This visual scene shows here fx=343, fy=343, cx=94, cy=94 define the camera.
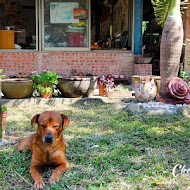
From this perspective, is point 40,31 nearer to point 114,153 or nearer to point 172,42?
point 172,42

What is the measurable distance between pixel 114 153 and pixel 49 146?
933 millimetres

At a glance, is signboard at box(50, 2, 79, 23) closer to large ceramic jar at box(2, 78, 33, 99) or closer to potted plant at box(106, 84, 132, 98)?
potted plant at box(106, 84, 132, 98)

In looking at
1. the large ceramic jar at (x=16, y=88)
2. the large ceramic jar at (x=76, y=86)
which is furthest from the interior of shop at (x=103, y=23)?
the large ceramic jar at (x=16, y=88)

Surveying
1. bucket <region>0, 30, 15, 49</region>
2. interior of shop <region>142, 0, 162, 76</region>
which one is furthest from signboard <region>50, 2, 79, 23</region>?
interior of shop <region>142, 0, 162, 76</region>

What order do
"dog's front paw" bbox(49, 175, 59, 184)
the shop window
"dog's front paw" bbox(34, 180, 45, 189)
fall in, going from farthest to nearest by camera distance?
1. the shop window
2. "dog's front paw" bbox(49, 175, 59, 184)
3. "dog's front paw" bbox(34, 180, 45, 189)

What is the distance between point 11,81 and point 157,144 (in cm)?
366

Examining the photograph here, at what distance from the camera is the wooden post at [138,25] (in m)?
9.42

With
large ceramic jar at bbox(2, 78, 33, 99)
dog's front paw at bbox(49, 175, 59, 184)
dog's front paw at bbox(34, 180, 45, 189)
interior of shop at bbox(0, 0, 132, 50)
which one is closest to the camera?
dog's front paw at bbox(34, 180, 45, 189)

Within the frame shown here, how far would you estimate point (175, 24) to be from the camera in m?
6.37

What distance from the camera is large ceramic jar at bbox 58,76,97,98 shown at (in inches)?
277

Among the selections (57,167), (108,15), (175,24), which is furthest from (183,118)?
(108,15)

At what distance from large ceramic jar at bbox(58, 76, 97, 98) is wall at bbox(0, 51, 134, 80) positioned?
2175mm

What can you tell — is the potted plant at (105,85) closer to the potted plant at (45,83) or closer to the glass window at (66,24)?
the potted plant at (45,83)

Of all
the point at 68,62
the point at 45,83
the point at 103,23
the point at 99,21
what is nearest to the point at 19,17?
the point at 99,21
